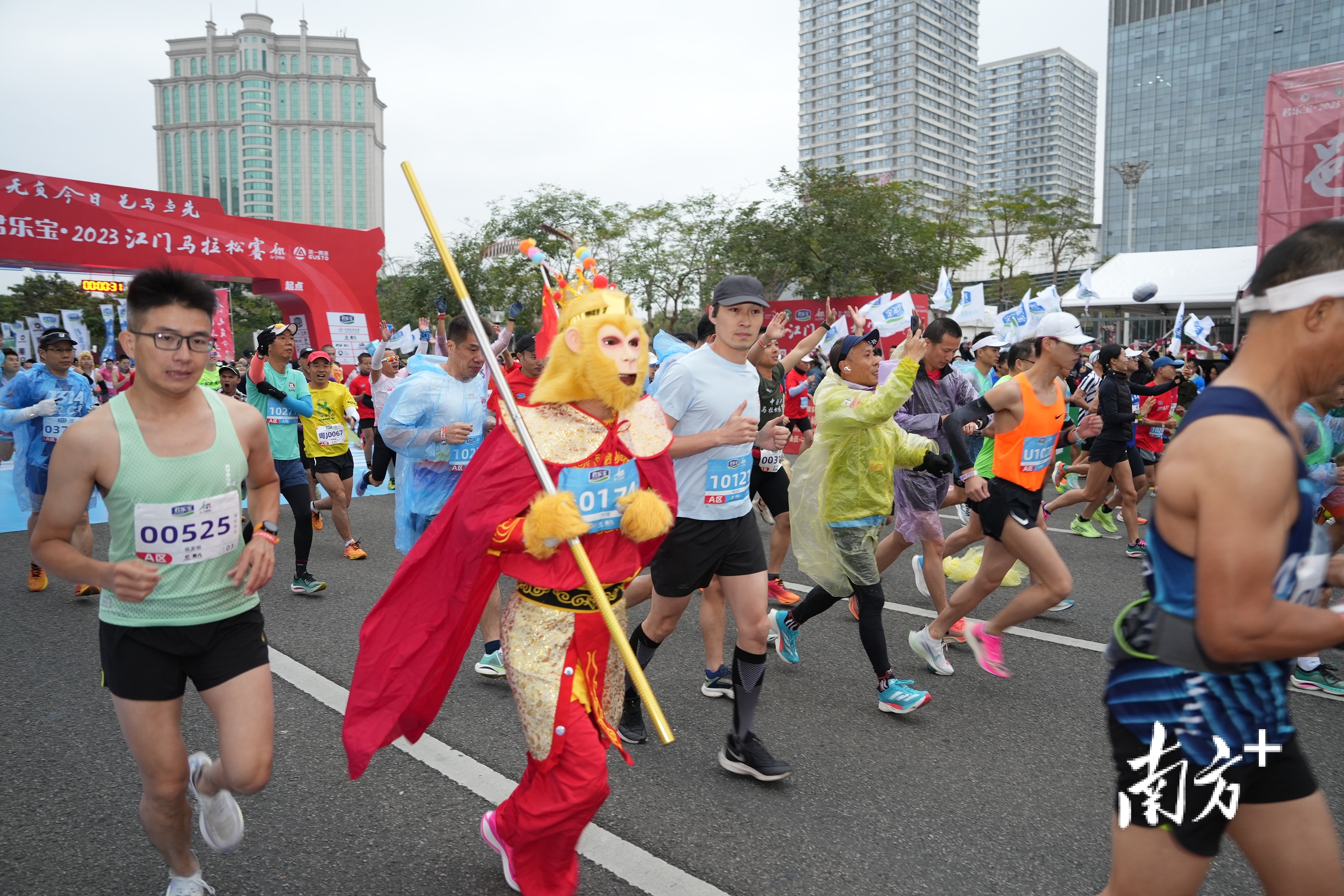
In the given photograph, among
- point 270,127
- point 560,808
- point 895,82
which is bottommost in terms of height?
point 560,808

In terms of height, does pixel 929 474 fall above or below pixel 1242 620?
below

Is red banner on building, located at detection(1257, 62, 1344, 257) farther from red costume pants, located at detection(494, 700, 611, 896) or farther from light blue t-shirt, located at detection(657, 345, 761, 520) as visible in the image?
red costume pants, located at detection(494, 700, 611, 896)

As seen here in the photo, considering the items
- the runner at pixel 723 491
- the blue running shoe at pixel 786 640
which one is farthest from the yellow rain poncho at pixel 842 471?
the runner at pixel 723 491

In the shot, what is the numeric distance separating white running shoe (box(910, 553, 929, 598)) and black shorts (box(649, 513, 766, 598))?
8.64ft

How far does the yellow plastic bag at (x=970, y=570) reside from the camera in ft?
21.9

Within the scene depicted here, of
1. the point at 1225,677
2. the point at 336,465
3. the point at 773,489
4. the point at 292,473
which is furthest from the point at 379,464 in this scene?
the point at 1225,677

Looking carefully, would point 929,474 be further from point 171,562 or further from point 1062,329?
point 171,562

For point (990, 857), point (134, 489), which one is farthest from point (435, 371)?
point (990, 857)

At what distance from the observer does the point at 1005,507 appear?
464cm

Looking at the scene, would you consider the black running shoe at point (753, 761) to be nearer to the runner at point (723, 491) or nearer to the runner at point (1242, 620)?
the runner at point (723, 491)

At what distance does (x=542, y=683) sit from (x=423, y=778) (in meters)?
1.32

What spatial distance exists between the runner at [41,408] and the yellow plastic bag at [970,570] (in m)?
6.66

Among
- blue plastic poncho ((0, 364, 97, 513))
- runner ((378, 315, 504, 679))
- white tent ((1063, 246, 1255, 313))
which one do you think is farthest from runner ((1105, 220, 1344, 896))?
white tent ((1063, 246, 1255, 313))

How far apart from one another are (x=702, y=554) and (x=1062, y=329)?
2.41 metres
